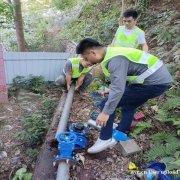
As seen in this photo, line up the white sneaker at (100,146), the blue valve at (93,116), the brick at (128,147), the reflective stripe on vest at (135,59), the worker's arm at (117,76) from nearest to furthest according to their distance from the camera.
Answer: the worker's arm at (117,76), the reflective stripe on vest at (135,59), the white sneaker at (100,146), the brick at (128,147), the blue valve at (93,116)

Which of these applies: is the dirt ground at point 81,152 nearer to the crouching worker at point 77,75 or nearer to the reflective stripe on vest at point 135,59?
the crouching worker at point 77,75

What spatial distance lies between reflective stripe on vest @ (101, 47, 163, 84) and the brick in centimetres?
101

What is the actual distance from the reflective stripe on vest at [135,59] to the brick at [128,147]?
1010mm

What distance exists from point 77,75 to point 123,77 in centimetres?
300

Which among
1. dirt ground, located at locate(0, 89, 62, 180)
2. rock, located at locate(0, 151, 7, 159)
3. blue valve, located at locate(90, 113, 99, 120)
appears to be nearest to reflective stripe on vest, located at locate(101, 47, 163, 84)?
blue valve, located at locate(90, 113, 99, 120)

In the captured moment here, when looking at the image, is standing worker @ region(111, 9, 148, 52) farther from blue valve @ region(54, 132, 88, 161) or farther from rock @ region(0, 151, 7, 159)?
rock @ region(0, 151, 7, 159)

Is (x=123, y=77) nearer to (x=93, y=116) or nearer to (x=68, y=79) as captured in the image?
(x=93, y=116)

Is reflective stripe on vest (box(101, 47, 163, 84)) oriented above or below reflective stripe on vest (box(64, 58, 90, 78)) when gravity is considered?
above

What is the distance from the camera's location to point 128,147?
3789 millimetres

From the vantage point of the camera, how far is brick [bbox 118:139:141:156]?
3723 mm

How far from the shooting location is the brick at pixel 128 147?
3.72 metres

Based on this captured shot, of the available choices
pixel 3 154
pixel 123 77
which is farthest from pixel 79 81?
pixel 123 77

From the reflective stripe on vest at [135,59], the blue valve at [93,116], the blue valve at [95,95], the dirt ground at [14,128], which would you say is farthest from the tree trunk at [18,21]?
the reflective stripe on vest at [135,59]

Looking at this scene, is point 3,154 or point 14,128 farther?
point 14,128
